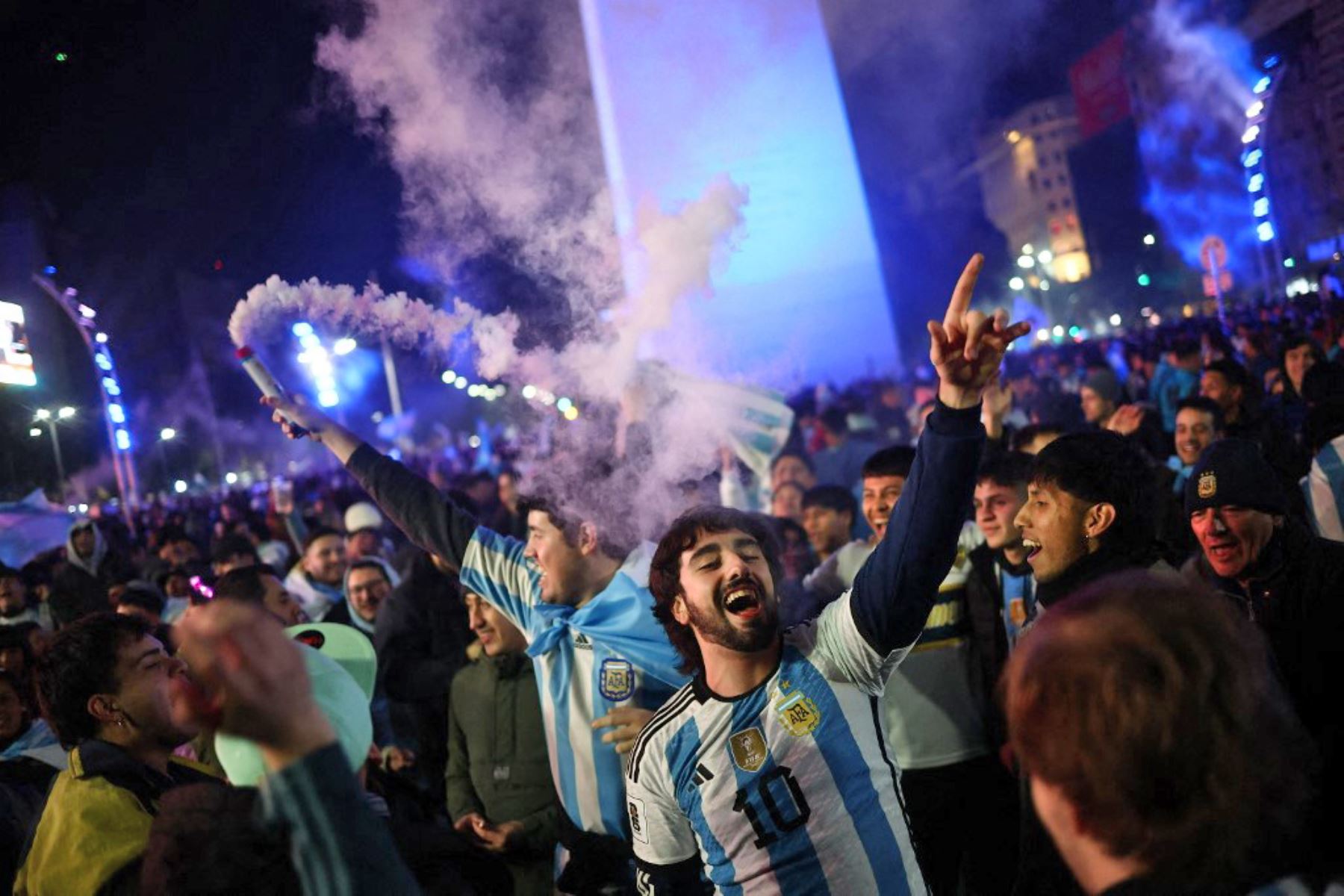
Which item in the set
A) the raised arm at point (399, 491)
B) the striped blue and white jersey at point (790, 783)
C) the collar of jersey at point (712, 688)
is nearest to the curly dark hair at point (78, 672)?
the raised arm at point (399, 491)

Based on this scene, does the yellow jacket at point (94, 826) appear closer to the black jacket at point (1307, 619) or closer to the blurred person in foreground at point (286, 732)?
the blurred person in foreground at point (286, 732)

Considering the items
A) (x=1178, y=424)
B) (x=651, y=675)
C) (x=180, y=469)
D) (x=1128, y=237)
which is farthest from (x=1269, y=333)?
(x=1128, y=237)

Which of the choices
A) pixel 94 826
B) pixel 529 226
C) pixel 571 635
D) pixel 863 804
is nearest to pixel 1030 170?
pixel 529 226

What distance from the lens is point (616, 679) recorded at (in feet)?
12.2

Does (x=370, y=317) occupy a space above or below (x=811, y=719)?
above

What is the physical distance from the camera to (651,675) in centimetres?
369

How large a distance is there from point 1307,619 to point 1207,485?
2.02 feet

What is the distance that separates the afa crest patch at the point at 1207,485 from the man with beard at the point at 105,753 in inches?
130

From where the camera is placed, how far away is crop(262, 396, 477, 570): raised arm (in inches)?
164

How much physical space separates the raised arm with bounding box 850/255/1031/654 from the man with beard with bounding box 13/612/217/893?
1.86 metres

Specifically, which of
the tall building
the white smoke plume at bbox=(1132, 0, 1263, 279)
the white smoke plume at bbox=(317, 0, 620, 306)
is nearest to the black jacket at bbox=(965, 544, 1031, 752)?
the white smoke plume at bbox=(317, 0, 620, 306)

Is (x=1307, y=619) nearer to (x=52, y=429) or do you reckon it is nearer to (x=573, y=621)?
(x=573, y=621)

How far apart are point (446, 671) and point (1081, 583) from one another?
11.9 feet

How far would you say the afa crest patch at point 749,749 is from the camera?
2.65 meters
